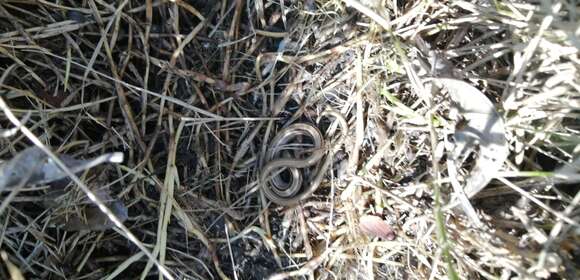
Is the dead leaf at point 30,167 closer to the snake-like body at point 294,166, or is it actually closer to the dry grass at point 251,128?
the dry grass at point 251,128

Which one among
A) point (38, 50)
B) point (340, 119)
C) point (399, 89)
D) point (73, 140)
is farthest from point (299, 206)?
point (38, 50)

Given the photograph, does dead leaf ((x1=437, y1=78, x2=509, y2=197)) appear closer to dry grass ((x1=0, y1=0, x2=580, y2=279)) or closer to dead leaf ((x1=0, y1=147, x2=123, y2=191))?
dry grass ((x1=0, y1=0, x2=580, y2=279))

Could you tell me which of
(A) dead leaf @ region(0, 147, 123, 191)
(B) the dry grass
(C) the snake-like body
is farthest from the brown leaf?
(A) dead leaf @ region(0, 147, 123, 191)

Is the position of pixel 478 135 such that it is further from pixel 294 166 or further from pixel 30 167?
pixel 30 167

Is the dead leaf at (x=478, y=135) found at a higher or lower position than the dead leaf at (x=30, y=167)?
higher

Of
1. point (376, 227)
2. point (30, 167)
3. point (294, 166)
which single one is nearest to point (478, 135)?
point (376, 227)

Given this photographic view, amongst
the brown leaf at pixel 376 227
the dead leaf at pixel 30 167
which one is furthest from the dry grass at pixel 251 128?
the dead leaf at pixel 30 167
